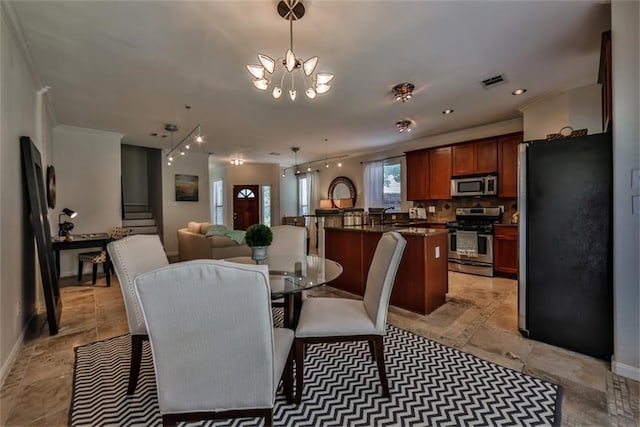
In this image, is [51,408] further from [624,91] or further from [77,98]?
[624,91]

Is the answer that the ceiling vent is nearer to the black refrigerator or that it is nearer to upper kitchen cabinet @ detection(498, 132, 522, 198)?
the black refrigerator

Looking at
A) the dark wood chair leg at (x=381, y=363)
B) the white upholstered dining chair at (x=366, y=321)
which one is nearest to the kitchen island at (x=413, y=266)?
the white upholstered dining chair at (x=366, y=321)

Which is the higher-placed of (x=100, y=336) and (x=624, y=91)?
(x=624, y=91)

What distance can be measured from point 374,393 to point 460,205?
4.65 m

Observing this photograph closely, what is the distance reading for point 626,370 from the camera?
74.0 inches

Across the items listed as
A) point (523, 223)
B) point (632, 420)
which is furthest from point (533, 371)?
point (523, 223)

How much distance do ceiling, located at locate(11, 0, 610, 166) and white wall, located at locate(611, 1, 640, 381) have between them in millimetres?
355

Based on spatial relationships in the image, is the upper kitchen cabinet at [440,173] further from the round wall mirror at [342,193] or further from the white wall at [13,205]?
the white wall at [13,205]

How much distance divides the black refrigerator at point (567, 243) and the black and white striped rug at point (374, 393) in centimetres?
72

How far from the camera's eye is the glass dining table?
5.66 feet

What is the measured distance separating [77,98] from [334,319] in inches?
171

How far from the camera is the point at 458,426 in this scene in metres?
1.48

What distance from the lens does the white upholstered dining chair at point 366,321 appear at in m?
1.64

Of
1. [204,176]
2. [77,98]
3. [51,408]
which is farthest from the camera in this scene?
[204,176]
